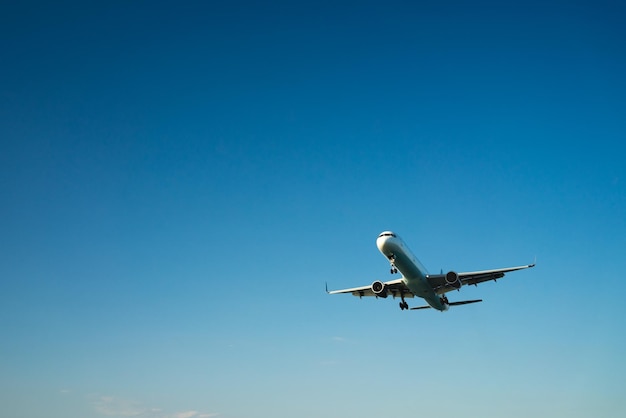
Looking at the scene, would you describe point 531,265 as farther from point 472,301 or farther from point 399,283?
point 399,283

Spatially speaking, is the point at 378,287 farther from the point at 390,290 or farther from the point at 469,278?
the point at 469,278

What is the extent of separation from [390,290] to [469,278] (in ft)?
34.1

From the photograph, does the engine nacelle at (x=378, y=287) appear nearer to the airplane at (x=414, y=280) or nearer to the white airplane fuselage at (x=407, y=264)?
the airplane at (x=414, y=280)

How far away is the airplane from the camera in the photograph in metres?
67.6

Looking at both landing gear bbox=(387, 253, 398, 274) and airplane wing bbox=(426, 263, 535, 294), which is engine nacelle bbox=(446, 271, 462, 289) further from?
landing gear bbox=(387, 253, 398, 274)

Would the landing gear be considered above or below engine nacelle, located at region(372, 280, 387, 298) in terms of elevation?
below

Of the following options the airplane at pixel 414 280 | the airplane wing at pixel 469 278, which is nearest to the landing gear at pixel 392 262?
the airplane at pixel 414 280

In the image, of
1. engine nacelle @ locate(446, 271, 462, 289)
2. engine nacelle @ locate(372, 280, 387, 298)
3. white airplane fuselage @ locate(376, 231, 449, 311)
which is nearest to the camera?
white airplane fuselage @ locate(376, 231, 449, 311)

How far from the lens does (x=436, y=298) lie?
75.6 meters

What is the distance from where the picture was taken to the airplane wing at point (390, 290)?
76188mm

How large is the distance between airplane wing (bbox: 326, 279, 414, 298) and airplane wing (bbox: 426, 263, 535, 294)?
4.12m

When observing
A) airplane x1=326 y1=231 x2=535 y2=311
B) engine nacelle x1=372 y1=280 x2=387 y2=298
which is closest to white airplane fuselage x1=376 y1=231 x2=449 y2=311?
airplane x1=326 y1=231 x2=535 y2=311

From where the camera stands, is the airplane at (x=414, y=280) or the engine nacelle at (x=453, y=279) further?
the engine nacelle at (x=453, y=279)

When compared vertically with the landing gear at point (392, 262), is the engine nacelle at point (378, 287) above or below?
above
